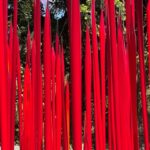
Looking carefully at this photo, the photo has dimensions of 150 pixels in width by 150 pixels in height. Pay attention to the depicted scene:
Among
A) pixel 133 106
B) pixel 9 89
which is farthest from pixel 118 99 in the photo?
pixel 9 89

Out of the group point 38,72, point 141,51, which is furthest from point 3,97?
point 141,51

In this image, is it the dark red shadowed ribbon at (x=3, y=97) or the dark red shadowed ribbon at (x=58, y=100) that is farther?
the dark red shadowed ribbon at (x=58, y=100)

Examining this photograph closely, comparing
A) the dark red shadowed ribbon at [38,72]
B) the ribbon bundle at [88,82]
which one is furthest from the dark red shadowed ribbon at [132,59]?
the dark red shadowed ribbon at [38,72]

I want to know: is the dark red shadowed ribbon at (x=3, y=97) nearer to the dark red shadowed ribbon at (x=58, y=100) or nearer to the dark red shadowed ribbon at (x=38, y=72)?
the dark red shadowed ribbon at (x=38, y=72)

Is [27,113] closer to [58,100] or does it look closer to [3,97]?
[58,100]

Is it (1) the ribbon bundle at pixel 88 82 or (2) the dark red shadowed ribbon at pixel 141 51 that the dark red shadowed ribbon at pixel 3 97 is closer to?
(1) the ribbon bundle at pixel 88 82

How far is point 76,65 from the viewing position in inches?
19.3

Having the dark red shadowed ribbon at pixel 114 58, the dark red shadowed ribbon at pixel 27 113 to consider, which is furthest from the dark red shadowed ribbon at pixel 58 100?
the dark red shadowed ribbon at pixel 114 58

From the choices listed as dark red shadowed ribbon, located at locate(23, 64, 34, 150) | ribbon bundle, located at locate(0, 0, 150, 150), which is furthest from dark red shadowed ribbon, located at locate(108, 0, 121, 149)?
dark red shadowed ribbon, located at locate(23, 64, 34, 150)

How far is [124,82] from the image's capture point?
0.52 m

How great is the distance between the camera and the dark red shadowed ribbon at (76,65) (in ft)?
1.59

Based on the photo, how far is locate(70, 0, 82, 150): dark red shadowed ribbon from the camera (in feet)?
1.59

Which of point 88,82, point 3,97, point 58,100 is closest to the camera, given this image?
point 3,97

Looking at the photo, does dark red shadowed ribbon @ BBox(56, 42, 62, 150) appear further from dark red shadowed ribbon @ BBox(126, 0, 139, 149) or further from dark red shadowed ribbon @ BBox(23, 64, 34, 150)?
dark red shadowed ribbon @ BBox(126, 0, 139, 149)
